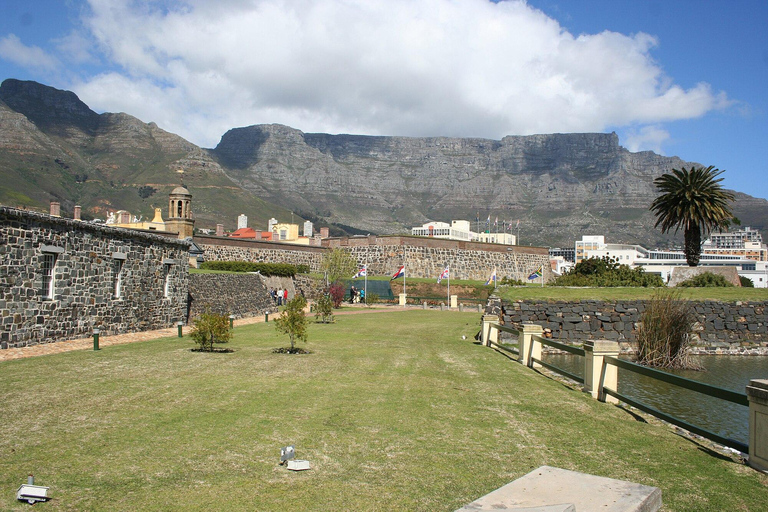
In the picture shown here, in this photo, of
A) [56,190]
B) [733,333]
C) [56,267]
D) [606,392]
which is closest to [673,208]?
[733,333]

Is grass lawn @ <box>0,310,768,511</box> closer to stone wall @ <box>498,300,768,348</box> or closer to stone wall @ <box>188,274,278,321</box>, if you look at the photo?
stone wall @ <box>498,300,768,348</box>

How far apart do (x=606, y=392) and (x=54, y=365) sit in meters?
10.6

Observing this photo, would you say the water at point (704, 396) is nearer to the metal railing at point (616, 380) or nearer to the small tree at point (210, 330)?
the metal railing at point (616, 380)

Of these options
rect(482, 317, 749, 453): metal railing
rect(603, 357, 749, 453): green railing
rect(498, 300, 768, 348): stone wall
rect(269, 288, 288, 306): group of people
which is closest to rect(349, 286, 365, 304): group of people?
rect(269, 288, 288, 306): group of people

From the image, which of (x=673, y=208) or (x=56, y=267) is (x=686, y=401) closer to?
(x=56, y=267)

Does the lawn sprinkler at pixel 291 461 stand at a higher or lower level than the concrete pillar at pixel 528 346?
lower

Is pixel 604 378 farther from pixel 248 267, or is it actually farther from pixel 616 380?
pixel 248 267

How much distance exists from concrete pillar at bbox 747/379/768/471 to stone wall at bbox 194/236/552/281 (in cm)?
4541

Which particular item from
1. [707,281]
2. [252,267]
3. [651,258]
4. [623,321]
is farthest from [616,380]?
[651,258]

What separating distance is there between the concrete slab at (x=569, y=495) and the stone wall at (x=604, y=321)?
1883 cm

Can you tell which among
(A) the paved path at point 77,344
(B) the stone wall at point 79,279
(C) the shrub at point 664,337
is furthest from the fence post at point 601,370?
(B) the stone wall at point 79,279

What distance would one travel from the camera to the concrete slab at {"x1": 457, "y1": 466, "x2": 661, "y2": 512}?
12.7 feet

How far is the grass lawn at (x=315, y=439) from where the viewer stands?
4875 mm

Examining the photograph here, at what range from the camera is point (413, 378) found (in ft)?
34.7
